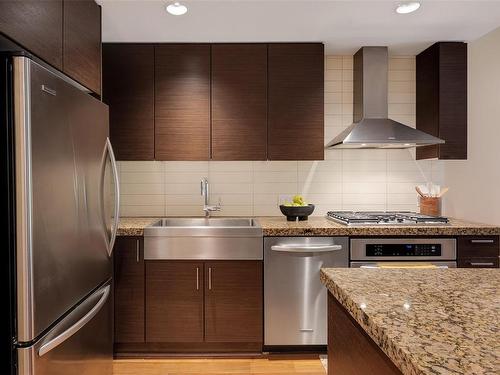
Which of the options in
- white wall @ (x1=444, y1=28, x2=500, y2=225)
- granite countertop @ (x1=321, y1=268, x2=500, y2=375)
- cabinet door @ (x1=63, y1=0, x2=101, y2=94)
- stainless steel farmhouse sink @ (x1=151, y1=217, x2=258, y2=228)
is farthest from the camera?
stainless steel farmhouse sink @ (x1=151, y1=217, x2=258, y2=228)

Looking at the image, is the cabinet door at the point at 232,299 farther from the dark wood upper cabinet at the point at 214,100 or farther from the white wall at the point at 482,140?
the white wall at the point at 482,140

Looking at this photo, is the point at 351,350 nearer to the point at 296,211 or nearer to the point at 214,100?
the point at 296,211

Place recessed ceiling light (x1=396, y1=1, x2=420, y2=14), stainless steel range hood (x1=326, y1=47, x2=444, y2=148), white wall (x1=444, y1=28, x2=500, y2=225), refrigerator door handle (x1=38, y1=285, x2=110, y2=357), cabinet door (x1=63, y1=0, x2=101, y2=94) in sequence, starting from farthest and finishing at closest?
stainless steel range hood (x1=326, y1=47, x2=444, y2=148) < white wall (x1=444, y1=28, x2=500, y2=225) < recessed ceiling light (x1=396, y1=1, x2=420, y2=14) < cabinet door (x1=63, y1=0, x2=101, y2=94) < refrigerator door handle (x1=38, y1=285, x2=110, y2=357)

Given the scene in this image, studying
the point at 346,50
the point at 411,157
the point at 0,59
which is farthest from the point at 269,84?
the point at 0,59

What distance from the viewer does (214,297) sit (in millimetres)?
2539

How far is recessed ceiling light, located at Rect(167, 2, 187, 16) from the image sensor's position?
90.3 inches

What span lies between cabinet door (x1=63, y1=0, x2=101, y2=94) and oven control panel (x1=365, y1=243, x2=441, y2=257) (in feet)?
6.88

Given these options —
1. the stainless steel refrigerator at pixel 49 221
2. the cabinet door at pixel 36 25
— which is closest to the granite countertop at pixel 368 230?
the stainless steel refrigerator at pixel 49 221

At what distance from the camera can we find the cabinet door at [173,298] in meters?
2.54

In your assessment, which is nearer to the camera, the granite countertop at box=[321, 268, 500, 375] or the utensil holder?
the granite countertop at box=[321, 268, 500, 375]

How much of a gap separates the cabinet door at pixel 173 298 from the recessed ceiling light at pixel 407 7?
2.09 m

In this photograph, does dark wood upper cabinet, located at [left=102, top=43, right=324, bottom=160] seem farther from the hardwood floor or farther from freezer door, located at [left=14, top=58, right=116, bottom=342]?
the hardwood floor

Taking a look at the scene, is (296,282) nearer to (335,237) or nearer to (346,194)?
(335,237)

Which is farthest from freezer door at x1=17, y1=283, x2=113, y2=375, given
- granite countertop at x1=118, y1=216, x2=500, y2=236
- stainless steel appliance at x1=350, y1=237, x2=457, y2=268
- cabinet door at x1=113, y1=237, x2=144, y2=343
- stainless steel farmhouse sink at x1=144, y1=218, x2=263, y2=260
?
stainless steel appliance at x1=350, y1=237, x2=457, y2=268
